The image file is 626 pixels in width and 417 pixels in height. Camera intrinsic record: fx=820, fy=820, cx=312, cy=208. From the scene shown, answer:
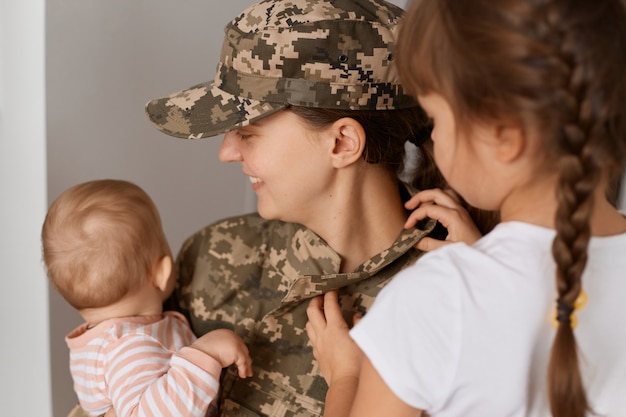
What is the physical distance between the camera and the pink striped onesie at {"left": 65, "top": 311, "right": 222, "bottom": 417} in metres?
1.37

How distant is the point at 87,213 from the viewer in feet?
4.90

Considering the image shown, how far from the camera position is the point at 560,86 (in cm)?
84

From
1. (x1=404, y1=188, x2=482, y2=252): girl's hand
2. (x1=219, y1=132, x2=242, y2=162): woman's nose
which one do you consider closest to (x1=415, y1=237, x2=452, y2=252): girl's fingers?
(x1=404, y1=188, x2=482, y2=252): girl's hand

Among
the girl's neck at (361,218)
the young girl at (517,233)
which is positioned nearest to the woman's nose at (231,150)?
the girl's neck at (361,218)

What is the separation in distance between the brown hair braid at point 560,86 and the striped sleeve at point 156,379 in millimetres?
667

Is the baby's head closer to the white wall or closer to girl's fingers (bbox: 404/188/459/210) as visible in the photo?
the white wall

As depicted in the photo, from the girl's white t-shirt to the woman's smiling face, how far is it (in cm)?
47

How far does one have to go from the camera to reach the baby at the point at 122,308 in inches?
55.2

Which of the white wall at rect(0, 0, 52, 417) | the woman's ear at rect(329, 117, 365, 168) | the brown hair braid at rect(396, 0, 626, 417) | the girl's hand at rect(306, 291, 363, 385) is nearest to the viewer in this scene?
the brown hair braid at rect(396, 0, 626, 417)

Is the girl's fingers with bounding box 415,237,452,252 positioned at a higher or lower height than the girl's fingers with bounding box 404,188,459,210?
lower

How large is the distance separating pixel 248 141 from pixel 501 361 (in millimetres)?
654

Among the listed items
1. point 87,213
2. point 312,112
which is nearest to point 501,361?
point 312,112

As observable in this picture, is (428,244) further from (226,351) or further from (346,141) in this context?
(226,351)

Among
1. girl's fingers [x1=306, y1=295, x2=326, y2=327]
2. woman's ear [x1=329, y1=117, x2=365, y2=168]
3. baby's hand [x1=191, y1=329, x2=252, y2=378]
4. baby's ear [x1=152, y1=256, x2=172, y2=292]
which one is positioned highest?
woman's ear [x1=329, y1=117, x2=365, y2=168]
